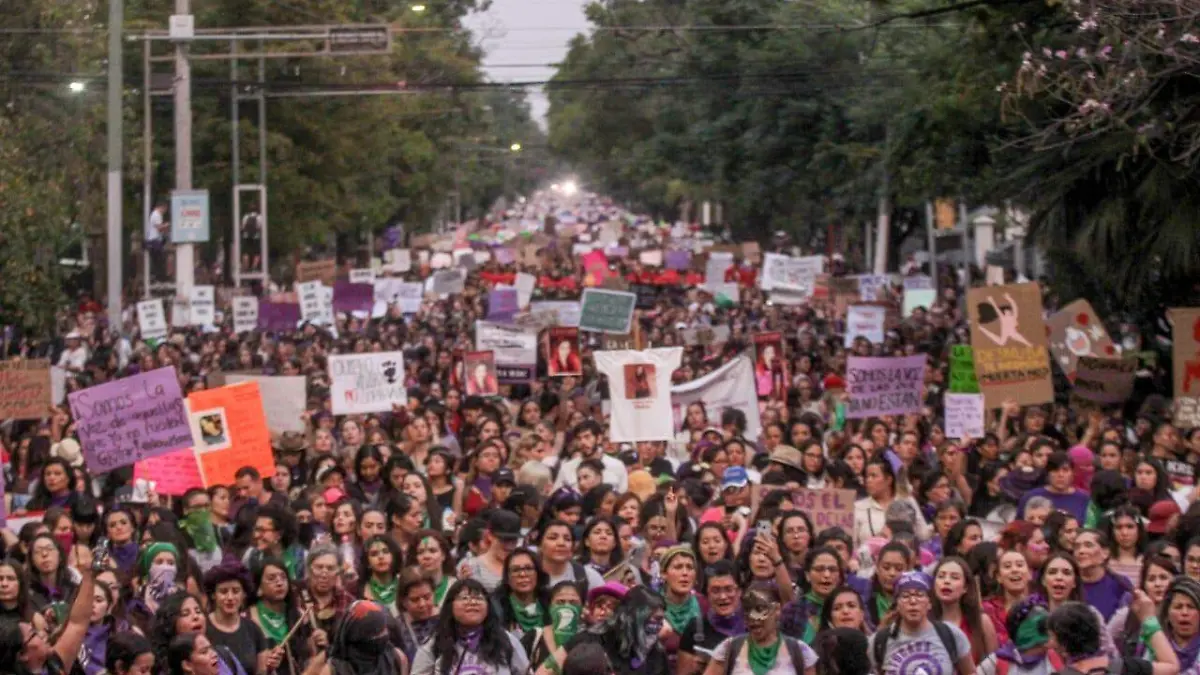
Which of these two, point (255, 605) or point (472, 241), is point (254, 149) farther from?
point (472, 241)

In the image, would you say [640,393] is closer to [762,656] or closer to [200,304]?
[762,656]

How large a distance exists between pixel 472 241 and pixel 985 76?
263 ft

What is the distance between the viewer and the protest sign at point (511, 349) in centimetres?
2391

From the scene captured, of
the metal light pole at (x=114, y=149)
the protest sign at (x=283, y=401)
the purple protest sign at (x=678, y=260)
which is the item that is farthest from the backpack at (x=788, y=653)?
the purple protest sign at (x=678, y=260)

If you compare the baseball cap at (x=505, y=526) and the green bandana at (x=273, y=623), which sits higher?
the baseball cap at (x=505, y=526)

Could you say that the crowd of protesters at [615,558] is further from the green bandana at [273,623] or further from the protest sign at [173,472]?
the protest sign at [173,472]

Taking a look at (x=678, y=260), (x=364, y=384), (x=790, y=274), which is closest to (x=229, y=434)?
(x=364, y=384)

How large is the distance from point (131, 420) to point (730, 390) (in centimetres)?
670

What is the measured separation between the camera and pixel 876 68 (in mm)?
41781

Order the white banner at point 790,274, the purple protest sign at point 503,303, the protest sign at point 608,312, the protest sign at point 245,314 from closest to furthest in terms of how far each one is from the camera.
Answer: the protest sign at point 608,312 → the purple protest sign at point 503,303 → the protest sign at point 245,314 → the white banner at point 790,274

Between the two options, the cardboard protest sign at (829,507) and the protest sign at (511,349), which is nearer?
the cardboard protest sign at (829,507)

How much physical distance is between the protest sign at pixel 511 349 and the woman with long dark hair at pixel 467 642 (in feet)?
48.2

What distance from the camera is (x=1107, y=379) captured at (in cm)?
2034

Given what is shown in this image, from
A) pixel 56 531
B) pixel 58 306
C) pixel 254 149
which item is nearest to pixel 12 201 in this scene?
pixel 58 306
